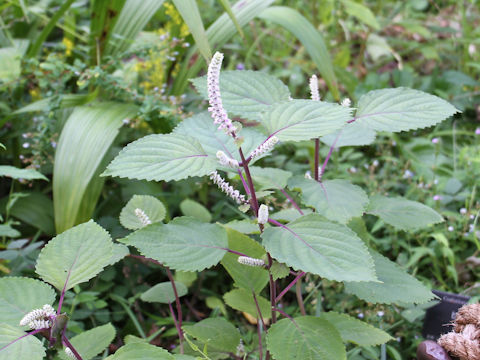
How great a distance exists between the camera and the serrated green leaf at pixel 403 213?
105cm

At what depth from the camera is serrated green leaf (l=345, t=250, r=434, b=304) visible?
95 cm

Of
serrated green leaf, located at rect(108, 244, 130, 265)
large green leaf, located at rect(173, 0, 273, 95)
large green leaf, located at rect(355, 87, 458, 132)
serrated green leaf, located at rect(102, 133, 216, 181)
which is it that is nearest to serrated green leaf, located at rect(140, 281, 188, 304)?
serrated green leaf, located at rect(108, 244, 130, 265)

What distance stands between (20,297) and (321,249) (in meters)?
0.54

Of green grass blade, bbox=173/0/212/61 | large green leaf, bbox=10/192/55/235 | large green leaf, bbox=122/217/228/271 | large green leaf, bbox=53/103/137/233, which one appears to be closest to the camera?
large green leaf, bbox=122/217/228/271

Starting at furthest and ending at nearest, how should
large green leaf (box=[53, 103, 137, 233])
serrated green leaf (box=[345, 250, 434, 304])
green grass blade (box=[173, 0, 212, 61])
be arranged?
large green leaf (box=[53, 103, 137, 233]), green grass blade (box=[173, 0, 212, 61]), serrated green leaf (box=[345, 250, 434, 304])

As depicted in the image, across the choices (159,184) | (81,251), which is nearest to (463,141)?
(159,184)

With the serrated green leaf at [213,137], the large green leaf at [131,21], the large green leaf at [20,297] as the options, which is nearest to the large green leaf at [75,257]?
the large green leaf at [20,297]

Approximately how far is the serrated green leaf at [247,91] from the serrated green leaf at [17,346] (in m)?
0.53

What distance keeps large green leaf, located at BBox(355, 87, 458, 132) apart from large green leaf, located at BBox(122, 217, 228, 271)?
37cm

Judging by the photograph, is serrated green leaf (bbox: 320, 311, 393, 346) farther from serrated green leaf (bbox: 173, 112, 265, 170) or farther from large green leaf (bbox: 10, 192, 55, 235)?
large green leaf (bbox: 10, 192, 55, 235)

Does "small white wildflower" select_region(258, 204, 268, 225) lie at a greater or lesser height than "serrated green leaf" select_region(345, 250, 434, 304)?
greater

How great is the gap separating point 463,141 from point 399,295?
1.66 m

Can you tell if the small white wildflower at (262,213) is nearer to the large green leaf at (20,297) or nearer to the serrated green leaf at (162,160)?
the serrated green leaf at (162,160)

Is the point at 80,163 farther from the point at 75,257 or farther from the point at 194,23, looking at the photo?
the point at 75,257
